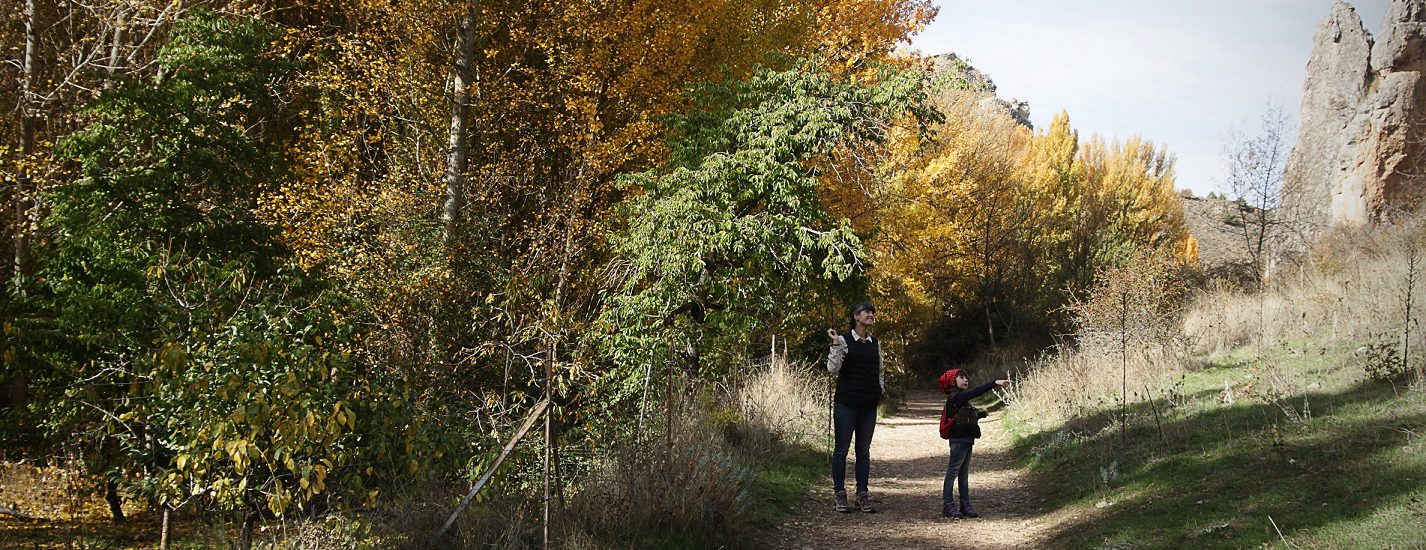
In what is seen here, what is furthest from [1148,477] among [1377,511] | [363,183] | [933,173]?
[933,173]

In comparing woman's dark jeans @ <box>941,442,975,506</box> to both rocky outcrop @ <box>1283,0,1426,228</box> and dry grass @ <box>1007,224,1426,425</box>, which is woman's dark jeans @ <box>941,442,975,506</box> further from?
rocky outcrop @ <box>1283,0,1426,228</box>

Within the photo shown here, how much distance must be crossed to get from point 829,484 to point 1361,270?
7904mm

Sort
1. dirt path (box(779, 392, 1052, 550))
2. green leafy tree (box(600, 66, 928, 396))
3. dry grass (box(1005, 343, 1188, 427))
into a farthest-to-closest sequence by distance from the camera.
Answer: dry grass (box(1005, 343, 1188, 427)) < green leafy tree (box(600, 66, 928, 396)) < dirt path (box(779, 392, 1052, 550))

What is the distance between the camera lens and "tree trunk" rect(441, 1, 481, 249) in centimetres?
1356

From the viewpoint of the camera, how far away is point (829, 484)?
9.63 metres

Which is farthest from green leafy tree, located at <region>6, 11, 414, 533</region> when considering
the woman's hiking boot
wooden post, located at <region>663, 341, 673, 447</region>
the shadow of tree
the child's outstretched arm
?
the shadow of tree

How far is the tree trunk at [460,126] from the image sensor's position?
13.6 meters

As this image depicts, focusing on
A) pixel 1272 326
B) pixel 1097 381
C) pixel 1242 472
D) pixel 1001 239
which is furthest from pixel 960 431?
pixel 1001 239

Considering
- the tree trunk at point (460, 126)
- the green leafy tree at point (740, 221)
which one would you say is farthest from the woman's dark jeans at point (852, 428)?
the tree trunk at point (460, 126)

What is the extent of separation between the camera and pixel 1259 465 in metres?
6.14

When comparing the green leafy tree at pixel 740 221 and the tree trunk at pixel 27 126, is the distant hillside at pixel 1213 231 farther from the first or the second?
the tree trunk at pixel 27 126

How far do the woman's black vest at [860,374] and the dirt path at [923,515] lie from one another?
3.64ft

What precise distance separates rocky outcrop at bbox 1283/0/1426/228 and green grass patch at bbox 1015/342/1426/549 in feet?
42.8

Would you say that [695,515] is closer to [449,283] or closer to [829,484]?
[829,484]
